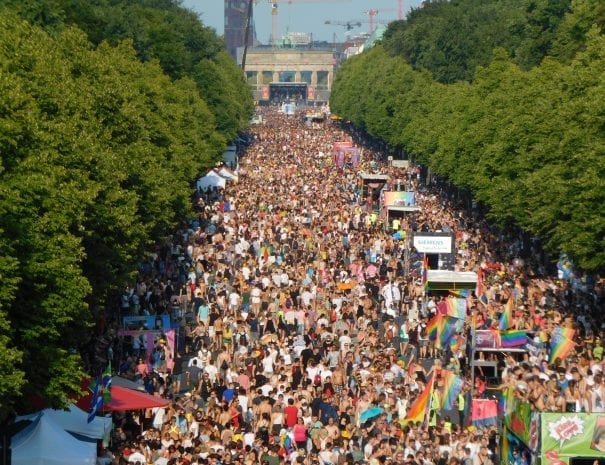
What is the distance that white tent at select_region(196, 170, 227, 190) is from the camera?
82.9 metres

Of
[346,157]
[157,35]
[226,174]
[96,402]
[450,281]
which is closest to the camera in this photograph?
[96,402]

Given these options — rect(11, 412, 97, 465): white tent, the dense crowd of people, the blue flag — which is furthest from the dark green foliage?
rect(11, 412, 97, 465): white tent

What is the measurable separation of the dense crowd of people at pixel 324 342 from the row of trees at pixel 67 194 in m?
1.97

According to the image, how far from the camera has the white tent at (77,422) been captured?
26953 mm

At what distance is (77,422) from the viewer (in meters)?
27.3

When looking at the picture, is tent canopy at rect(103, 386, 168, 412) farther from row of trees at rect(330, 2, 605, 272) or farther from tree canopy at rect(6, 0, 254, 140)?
tree canopy at rect(6, 0, 254, 140)

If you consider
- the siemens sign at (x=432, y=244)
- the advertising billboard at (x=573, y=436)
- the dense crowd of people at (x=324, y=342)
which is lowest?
the dense crowd of people at (x=324, y=342)

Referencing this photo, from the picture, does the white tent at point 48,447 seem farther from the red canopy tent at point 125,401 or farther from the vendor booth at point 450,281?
the vendor booth at point 450,281

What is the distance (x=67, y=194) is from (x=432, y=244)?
729 inches

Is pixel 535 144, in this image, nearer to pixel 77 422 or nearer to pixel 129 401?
pixel 129 401

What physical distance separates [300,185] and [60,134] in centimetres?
5311

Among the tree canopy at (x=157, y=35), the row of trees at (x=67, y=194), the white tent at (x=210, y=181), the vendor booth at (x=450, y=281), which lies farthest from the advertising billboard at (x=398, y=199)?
the white tent at (x=210, y=181)

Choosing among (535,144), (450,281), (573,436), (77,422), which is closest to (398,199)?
(535,144)

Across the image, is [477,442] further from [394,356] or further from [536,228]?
[536,228]
